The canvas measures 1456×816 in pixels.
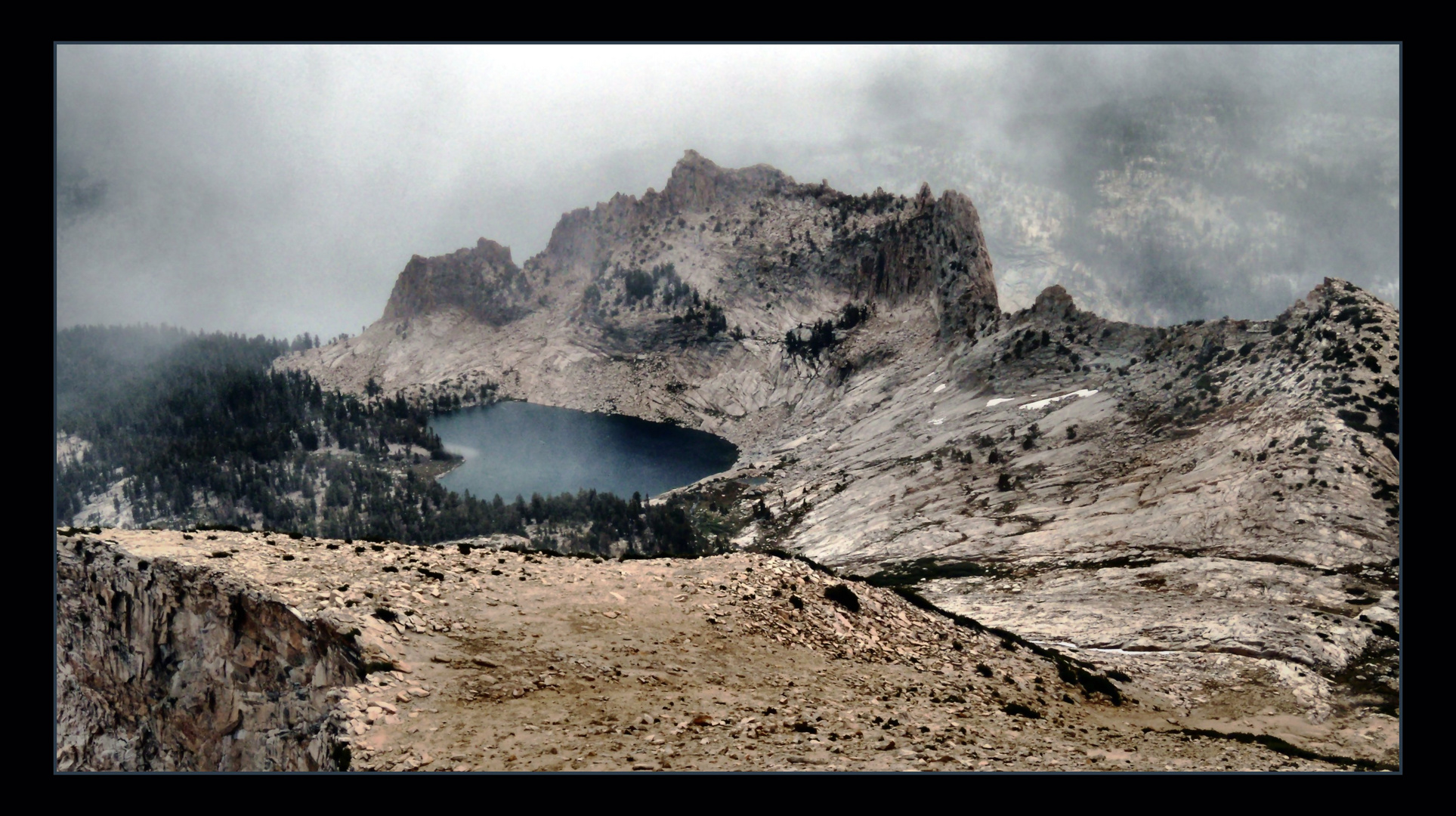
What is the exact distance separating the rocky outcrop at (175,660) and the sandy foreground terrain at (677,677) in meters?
0.34

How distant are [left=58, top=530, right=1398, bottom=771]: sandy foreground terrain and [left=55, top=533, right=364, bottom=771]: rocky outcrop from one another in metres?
0.34

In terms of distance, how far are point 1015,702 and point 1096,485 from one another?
66111 mm

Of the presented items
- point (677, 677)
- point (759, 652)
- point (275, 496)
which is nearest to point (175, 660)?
point (677, 677)

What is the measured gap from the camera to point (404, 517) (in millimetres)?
168875

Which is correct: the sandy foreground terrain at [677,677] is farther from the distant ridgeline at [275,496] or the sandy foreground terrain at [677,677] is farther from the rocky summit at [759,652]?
the distant ridgeline at [275,496]

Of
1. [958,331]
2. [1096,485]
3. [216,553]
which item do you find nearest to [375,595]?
[216,553]

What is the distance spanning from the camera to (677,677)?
21.6 meters

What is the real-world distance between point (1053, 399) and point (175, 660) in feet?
369

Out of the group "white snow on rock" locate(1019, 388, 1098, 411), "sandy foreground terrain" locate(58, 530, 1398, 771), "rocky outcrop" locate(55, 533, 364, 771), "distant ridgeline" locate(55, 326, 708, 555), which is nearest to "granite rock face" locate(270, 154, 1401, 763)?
"white snow on rock" locate(1019, 388, 1098, 411)

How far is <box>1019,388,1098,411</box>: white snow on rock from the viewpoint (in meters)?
110

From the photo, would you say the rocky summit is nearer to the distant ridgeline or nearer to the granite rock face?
the granite rock face

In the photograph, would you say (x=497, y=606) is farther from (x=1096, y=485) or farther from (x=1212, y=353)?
(x=1212, y=353)

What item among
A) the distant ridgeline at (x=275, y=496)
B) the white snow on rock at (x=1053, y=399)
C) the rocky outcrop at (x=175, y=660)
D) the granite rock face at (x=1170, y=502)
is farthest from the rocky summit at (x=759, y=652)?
the distant ridgeline at (x=275, y=496)

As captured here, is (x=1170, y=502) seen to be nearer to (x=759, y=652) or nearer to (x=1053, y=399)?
(x=1053, y=399)
